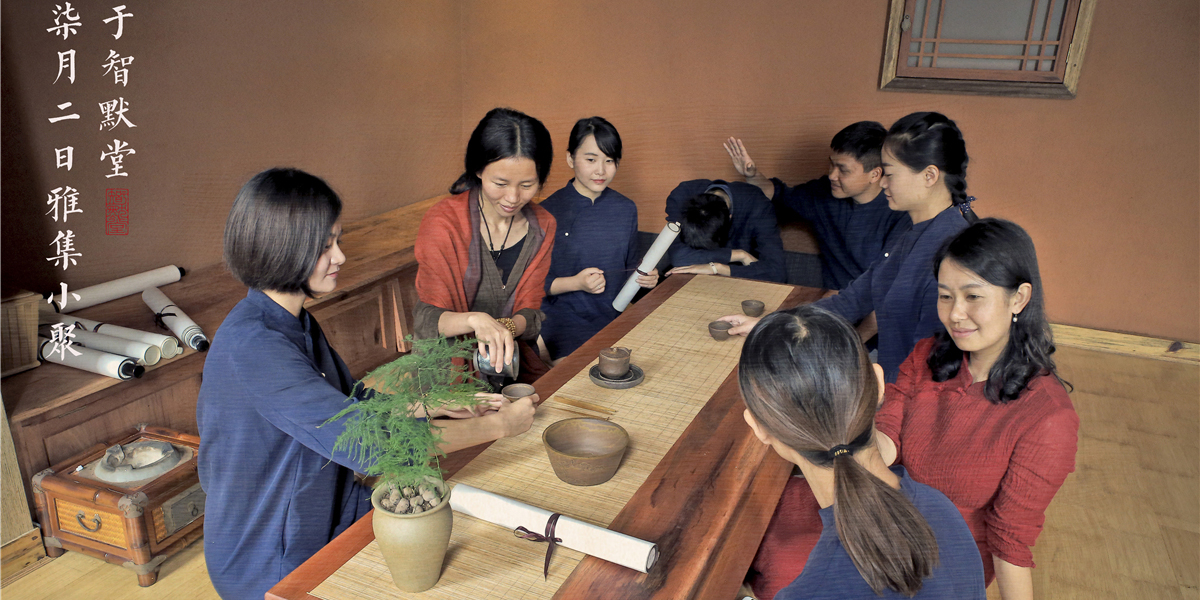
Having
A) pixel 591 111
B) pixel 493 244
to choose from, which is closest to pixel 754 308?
pixel 493 244

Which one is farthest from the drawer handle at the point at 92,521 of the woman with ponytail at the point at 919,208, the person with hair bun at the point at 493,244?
the woman with ponytail at the point at 919,208

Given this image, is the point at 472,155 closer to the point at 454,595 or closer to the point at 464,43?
the point at 454,595

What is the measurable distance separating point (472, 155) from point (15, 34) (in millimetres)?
1519

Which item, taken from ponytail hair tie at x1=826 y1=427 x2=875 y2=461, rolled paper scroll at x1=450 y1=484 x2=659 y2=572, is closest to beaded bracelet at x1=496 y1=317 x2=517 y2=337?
rolled paper scroll at x1=450 y1=484 x2=659 y2=572

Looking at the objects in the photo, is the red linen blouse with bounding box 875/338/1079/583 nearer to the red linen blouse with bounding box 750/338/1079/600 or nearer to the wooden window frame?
the red linen blouse with bounding box 750/338/1079/600

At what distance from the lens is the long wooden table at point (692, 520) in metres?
1.14

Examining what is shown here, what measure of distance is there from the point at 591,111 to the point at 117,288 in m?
2.74

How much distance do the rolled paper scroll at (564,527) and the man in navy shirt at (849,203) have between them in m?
2.19

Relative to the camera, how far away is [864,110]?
3.91m

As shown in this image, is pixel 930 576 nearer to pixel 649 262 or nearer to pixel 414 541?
pixel 414 541

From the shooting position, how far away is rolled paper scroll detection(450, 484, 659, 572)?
3.81 feet

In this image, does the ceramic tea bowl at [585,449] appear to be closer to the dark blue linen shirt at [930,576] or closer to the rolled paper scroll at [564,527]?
the rolled paper scroll at [564,527]

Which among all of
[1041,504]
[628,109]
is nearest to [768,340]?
[1041,504]

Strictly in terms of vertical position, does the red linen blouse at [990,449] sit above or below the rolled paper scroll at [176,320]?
above
